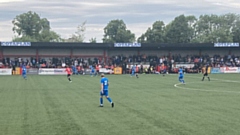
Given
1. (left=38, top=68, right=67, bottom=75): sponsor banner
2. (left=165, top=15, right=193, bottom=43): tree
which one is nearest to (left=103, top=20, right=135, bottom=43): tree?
(left=165, top=15, right=193, bottom=43): tree

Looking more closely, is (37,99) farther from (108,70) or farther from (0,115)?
(108,70)

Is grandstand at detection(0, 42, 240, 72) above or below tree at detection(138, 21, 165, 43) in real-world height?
below

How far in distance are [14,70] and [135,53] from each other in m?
23.1

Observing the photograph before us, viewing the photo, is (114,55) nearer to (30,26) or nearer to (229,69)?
(229,69)

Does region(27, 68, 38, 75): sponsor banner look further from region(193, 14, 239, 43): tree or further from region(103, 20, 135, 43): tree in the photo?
region(193, 14, 239, 43): tree

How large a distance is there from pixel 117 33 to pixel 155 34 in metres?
17.5

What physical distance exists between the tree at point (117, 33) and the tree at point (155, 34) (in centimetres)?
657

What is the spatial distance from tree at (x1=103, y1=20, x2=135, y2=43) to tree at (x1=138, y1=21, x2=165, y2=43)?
6.57m

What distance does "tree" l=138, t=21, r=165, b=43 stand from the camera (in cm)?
11361

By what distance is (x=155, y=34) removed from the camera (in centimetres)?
11488

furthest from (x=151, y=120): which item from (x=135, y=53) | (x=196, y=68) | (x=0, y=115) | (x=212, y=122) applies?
(x=135, y=53)

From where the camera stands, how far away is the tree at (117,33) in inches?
4961

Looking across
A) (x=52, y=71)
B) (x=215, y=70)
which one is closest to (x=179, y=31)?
(x=215, y=70)

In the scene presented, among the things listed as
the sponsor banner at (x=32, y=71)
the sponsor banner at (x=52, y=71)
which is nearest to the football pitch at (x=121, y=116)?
the sponsor banner at (x=52, y=71)
